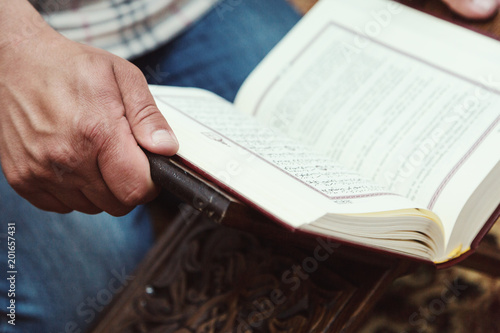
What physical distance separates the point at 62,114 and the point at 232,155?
0.72ft

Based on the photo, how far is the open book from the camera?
45cm

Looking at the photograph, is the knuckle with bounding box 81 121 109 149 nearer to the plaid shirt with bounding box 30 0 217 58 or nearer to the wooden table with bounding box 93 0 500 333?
the wooden table with bounding box 93 0 500 333

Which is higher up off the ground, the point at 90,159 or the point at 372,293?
the point at 90,159

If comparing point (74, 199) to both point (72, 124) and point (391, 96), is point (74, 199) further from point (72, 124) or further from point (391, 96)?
point (391, 96)

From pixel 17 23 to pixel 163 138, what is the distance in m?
0.33

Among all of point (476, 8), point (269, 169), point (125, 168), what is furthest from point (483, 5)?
point (125, 168)

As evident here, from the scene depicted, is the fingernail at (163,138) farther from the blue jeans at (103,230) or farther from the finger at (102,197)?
the blue jeans at (103,230)

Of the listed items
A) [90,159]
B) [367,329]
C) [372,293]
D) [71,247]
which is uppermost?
[90,159]

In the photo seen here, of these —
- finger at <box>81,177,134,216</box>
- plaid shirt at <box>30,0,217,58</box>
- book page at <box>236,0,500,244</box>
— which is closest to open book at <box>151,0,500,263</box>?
book page at <box>236,0,500,244</box>

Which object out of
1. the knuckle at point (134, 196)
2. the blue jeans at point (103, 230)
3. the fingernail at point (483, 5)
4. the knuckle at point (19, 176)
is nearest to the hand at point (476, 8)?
the fingernail at point (483, 5)

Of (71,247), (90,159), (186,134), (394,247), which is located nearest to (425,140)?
(394,247)

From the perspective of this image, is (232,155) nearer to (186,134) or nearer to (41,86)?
(186,134)

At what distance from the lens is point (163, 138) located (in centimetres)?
48

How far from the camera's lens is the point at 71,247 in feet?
2.35
